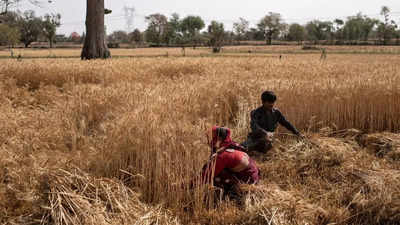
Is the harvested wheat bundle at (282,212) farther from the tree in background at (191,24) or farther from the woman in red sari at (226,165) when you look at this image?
the tree in background at (191,24)

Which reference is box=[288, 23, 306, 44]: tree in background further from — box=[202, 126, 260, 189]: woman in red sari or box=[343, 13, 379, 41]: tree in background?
box=[202, 126, 260, 189]: woman in red sari

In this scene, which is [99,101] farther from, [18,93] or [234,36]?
[234,36]

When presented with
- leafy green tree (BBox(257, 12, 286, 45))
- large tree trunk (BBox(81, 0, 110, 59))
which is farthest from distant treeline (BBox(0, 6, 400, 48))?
large tree trunk (BBox(81, 0, 110, 59))

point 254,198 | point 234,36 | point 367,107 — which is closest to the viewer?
point 254,198

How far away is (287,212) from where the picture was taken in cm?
290

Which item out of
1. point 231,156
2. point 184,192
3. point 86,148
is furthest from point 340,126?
point 86,148

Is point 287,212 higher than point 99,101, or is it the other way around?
point 99,101

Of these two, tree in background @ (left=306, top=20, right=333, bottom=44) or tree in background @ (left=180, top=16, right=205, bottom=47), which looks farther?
tree in background @ (left=180, top=16, right=205, bottom=47)

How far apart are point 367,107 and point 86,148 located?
170 inches

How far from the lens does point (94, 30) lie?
62.8 ft

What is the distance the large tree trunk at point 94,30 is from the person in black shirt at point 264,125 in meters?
16.0

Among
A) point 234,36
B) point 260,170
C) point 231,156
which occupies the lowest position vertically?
point 260,170

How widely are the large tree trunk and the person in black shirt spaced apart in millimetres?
15998

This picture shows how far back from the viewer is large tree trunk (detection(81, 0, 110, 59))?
62.0 ft
